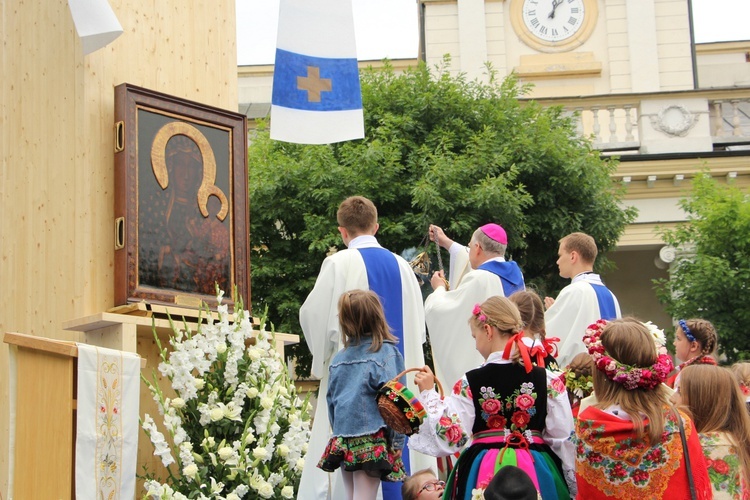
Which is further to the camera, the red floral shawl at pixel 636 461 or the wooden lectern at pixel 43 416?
the wooden lectern at pixel 43 416

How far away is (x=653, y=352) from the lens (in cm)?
566

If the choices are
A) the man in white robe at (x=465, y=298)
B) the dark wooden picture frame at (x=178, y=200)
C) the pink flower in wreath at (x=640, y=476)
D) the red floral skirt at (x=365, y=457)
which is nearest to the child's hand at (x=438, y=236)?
the man in white robe at (x=465, y=298)

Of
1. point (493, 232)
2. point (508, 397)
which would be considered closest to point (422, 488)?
point (508, 397)

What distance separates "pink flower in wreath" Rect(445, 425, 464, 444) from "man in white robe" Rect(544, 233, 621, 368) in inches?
115

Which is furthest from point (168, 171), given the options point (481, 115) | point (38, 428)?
point (481, 115)

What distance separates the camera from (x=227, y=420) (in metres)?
7.45

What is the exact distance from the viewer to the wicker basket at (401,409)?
6.08 meters

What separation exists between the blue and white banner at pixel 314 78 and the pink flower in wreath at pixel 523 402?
392cm

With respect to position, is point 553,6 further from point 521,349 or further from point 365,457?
point 521,349

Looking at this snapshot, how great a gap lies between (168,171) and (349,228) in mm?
1571

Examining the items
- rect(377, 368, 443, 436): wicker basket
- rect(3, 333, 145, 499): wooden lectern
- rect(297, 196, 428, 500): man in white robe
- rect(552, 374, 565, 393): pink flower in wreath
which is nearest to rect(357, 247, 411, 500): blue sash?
rect(297, 196, 428, 500): man in white robe

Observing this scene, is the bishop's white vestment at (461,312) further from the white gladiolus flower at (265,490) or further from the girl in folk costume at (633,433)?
the girl in folk costume at (633,433)

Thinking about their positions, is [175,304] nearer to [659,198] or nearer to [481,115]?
[481,115]

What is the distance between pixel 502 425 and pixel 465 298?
8.78 ft
